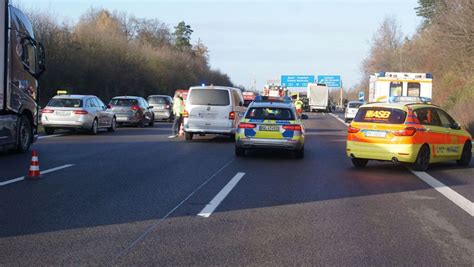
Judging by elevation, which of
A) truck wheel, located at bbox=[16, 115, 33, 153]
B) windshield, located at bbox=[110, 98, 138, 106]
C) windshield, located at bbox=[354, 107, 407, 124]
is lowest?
truck wheel, located at bbox=[16, 115, 33, 153]

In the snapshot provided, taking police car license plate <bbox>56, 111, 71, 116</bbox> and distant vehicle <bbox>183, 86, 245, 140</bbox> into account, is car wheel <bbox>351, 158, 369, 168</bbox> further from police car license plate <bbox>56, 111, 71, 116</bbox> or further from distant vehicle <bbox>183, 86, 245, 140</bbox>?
police car license plate <bbox>56, 111, 71, 116</bbox>

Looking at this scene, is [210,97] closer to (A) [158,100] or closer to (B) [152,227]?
(B) [152,227]

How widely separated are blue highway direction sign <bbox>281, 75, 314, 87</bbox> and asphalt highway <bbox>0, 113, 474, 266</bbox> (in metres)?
72.1

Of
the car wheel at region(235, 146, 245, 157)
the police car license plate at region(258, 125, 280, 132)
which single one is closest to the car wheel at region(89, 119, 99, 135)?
the car wheel at region(235, 146, 245, 157)

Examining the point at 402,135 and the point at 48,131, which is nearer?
the point at 402,135

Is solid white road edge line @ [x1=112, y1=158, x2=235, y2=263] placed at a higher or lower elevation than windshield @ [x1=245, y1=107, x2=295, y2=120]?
lower

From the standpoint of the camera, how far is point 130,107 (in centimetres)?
2873

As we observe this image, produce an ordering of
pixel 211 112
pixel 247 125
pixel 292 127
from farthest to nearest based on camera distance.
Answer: pixel 211 112 < pixel 247 125 < pixel 292 127

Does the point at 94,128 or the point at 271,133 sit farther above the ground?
the point at 271,133

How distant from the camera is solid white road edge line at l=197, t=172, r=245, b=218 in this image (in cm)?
812

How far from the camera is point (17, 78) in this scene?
14523mm

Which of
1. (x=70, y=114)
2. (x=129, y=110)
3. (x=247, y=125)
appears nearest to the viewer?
(x=247, y=125)

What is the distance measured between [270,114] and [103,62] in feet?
120

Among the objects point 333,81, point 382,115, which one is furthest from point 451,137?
point 333,81
